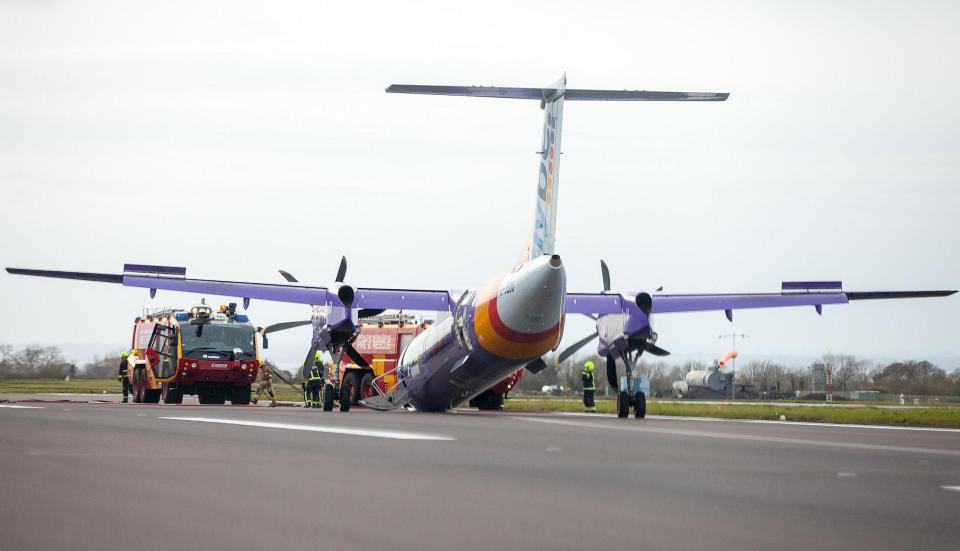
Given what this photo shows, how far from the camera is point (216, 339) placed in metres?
45.5

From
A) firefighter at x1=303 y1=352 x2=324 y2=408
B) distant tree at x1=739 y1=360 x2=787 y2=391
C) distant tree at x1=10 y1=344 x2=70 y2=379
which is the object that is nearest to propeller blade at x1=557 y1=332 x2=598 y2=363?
firefighter at x1=303 y1=352 x2=324 y2=408

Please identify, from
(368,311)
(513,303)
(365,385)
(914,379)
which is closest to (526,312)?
(513,303)

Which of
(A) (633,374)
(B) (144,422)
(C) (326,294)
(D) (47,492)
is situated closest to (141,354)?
(C) (326,294)

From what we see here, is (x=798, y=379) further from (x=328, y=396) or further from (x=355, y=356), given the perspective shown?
(x=328, y=396)

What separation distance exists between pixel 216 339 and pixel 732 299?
→ 69.8 feet

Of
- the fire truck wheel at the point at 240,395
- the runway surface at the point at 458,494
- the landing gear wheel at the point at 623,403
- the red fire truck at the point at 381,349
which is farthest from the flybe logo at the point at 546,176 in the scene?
the fire truck wheel at the point at 240,395

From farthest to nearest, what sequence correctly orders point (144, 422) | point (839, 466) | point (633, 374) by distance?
point (633, 374), point (144, 422), point (839, 466)

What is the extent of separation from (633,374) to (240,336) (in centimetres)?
1937

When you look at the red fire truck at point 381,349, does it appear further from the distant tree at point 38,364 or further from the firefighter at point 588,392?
the distant tree at point 38,364

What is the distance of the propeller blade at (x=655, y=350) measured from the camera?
3253cm

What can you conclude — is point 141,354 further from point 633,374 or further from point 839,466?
point 839,466

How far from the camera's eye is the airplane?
93.5ft

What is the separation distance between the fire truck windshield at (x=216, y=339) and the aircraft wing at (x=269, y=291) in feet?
32.0

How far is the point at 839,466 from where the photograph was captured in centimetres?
1209
